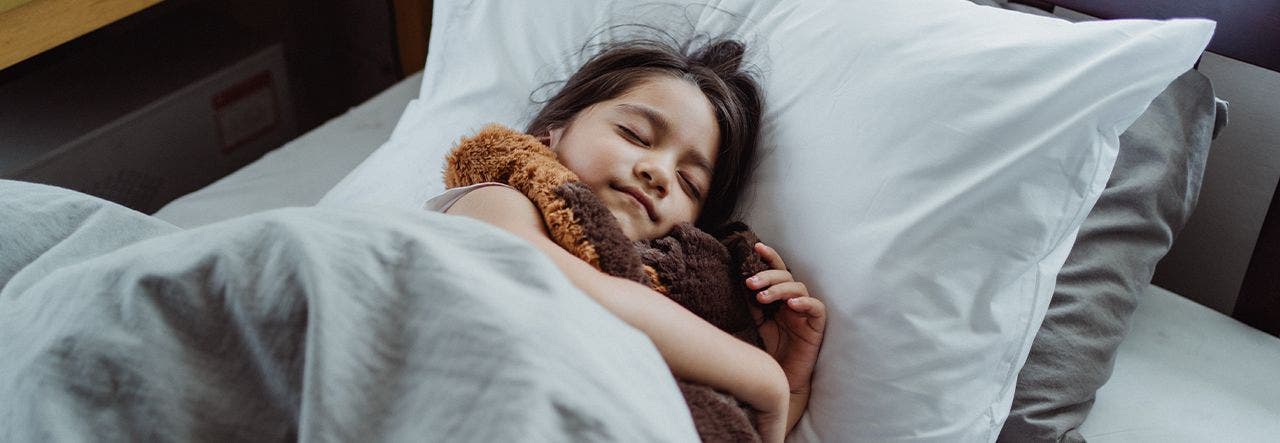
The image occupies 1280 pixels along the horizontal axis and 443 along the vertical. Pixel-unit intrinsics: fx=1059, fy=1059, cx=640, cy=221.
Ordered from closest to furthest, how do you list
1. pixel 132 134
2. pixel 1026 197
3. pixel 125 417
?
pixel 125 417 → pixel 1026 197 → pixel 132 134

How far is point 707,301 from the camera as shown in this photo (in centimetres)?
91

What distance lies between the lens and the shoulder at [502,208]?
2.85 feet

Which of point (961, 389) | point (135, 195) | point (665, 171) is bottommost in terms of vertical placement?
point (135, 195)

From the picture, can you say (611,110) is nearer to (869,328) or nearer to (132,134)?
(869,328)

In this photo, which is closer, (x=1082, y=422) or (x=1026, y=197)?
(x=1026, y=197)

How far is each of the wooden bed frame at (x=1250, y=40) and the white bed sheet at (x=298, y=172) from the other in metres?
0.87

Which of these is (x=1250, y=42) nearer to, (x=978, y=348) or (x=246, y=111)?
(x=978, y=348)

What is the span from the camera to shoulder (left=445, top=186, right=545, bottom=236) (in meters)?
0.87

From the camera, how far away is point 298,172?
1.39m

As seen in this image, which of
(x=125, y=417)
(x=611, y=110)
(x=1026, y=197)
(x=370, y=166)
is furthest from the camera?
(x=370, y=166)

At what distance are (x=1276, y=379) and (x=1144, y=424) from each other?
0.56ft

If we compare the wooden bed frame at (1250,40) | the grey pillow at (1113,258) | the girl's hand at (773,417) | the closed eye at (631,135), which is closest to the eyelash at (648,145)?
the closed eye at (631,135)

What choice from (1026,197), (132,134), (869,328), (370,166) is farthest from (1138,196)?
(132,134)

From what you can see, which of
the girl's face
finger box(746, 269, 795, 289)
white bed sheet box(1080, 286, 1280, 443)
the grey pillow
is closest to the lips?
the girl's face
